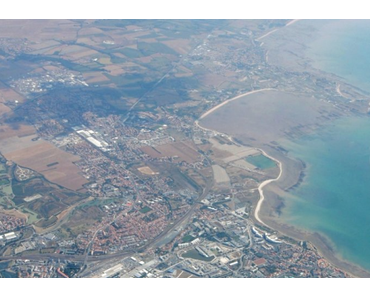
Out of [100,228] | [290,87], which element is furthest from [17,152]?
[290,87]

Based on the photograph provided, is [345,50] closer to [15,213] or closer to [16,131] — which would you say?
[16,131]

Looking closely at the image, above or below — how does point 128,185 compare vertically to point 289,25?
below

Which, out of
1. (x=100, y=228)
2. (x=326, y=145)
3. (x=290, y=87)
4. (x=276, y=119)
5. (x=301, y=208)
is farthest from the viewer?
(x=290, y=87)

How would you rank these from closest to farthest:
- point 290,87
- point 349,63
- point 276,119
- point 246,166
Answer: point 246,166, point 276,119, point 290,87, point 349,63

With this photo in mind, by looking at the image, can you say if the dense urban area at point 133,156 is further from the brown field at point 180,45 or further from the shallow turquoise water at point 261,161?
the brown field at point 180,45

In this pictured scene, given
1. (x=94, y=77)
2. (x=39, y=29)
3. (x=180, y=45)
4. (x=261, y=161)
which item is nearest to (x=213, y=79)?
(x=180, y=45)

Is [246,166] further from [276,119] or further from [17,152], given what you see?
[17,152]

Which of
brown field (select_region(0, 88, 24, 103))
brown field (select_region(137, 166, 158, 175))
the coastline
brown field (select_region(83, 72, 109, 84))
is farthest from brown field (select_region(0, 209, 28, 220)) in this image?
Result: brown field (select_region(83, 72, 109, 84))
